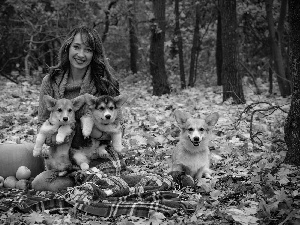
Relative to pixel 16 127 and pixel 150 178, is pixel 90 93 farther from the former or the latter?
pixel 16 127

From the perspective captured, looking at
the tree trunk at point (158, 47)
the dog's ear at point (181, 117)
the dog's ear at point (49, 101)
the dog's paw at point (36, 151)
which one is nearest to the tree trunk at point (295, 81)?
the dog's ear at point (181, 117)

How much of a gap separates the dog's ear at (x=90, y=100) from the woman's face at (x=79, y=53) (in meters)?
0.50

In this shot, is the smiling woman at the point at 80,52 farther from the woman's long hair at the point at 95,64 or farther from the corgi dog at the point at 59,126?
the corgi dog at the point at 59,126

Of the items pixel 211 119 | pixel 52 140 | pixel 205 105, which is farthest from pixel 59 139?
pixel 205 105

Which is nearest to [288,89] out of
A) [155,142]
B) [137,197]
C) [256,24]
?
[256,24]

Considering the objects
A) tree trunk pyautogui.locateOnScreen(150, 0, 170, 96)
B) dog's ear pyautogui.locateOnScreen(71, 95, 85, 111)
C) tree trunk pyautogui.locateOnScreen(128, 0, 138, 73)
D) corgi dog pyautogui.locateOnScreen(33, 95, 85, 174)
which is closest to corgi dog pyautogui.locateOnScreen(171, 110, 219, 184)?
dog's ear pyautogui.locateOnScreen(71, 95, 85, 111)

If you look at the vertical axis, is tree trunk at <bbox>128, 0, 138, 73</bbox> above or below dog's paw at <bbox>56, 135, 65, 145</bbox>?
above

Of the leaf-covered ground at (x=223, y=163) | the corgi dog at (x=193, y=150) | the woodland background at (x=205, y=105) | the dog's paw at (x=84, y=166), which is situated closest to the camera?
the leaf-covered ground at (x=223, y=163)

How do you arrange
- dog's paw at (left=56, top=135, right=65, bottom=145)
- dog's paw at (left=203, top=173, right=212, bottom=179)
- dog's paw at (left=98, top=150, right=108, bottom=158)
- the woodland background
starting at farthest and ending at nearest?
dog's paw at (left=203, top=173, right=212, bottom=179) → dog's paw at (left=98, top=150, right=108, bottom=158) → dog's paw at (left=56, top=135, right=65, bottom=145) → the woodland background

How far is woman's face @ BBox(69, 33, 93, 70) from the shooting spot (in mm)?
5031

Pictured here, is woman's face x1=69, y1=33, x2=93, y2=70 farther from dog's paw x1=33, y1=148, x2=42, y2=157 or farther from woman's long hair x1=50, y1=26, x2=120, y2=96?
dog's paw x1=33, y1=148, x2=42, y2=157

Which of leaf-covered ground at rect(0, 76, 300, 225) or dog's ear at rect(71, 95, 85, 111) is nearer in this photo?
leaf-covered ground at rect(0, 76, 300, 225)

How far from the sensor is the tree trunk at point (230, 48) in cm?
1120

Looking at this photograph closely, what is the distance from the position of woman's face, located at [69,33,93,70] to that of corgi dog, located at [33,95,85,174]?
0.49 metres
